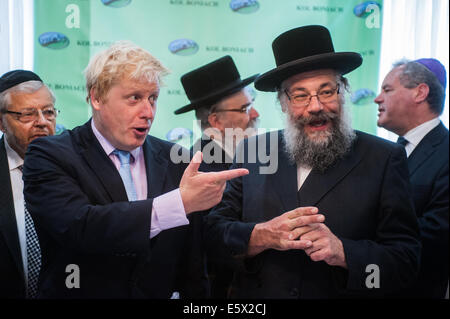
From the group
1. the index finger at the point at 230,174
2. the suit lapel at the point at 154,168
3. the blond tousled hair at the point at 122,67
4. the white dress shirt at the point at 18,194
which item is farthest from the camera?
the white dress shirt at the point at 18,194

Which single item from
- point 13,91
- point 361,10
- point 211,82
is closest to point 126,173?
point 13,91

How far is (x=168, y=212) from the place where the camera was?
5.51ft

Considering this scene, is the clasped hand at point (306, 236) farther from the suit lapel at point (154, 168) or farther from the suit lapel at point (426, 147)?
the suit lapel at point (426, 147)

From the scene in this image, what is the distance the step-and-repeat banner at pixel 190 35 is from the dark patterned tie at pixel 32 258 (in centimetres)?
120

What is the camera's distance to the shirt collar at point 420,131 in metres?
2.40

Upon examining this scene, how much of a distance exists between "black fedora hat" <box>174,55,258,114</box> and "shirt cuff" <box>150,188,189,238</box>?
5.15 feet

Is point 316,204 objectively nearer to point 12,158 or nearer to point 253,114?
point 253,114

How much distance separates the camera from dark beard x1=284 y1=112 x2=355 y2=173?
195 cm

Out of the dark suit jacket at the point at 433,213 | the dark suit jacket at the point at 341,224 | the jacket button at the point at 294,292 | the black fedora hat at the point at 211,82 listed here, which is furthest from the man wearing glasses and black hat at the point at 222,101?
the jacket button at the point at 294,292

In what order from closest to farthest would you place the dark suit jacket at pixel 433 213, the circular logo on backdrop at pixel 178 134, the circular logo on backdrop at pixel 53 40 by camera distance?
the dark suit jacket at pixel 433 213 → the circular logo on backdrop at pixel 53 40 → the circular logo on backdrop at pixel 178 134

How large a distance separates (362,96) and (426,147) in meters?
1.02
